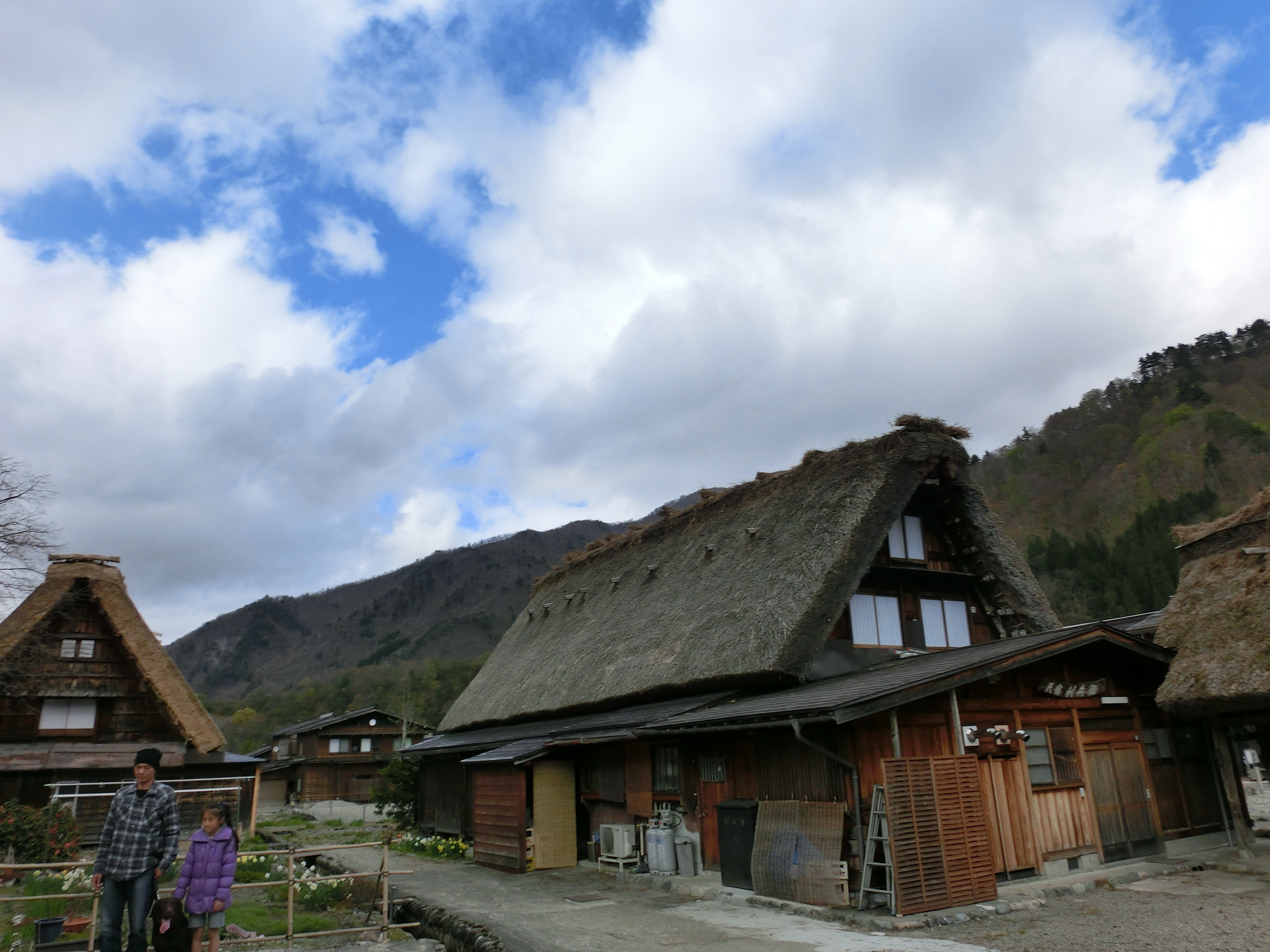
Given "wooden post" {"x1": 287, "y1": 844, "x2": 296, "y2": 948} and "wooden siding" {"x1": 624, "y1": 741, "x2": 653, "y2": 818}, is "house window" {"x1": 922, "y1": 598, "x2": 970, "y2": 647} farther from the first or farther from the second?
"wooden post" {"x1": 287, "y1": 844, "x2": 296, "y2": 948}

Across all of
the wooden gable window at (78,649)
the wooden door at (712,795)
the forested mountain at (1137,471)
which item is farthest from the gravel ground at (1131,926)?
the forested mountain at (1137,471)

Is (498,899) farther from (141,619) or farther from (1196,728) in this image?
(141,619)

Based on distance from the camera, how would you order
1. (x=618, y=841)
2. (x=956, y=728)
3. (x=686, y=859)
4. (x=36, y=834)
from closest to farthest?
(x=956, y=728) < (x=686, y=859) < (x=618, y=841) < (x=36, y=834)

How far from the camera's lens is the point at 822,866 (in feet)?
33.7

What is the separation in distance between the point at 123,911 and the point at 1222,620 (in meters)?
15.0

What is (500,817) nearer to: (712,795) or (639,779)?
(639,779)

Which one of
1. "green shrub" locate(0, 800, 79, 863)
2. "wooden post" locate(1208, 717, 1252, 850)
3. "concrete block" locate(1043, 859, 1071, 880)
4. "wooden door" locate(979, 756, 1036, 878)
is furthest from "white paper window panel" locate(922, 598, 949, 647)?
"green shrub" locate(0, 800, 79, 863)

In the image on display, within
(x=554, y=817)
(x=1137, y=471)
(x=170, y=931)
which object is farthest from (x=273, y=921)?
(x=1137, y=471)

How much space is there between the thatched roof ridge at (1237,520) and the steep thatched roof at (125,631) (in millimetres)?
23309

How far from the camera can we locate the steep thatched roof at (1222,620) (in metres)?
11.4

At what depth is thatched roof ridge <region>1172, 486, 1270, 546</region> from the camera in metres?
14.3

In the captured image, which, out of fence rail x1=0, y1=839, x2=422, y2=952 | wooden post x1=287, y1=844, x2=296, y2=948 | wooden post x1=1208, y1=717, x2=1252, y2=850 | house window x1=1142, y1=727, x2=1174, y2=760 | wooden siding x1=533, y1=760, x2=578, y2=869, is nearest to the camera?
fence rail x1=0, y1=839, x2=422, y2=952

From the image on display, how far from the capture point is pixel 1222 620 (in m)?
12.7

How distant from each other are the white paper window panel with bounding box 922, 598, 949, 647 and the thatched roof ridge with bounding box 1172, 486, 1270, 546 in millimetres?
4505
